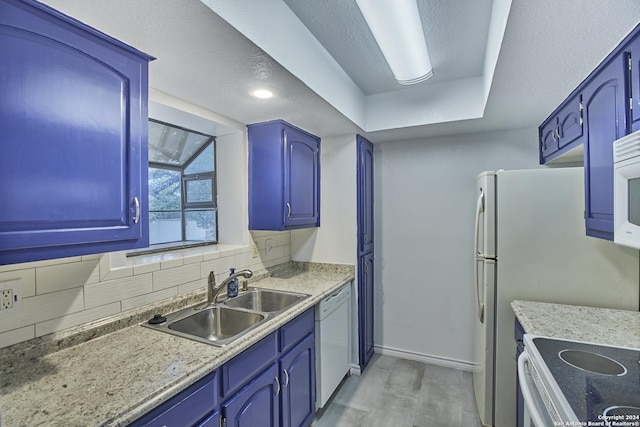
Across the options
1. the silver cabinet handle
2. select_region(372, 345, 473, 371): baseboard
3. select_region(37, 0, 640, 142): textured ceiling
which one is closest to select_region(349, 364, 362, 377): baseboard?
select_region(372, 345, 473, 371): baseboard

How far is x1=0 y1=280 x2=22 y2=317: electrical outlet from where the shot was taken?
1.07 meters

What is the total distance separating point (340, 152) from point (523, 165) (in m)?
1.54

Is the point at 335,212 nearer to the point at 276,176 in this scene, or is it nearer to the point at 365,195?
the point at 365,195

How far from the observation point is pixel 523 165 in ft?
8.18

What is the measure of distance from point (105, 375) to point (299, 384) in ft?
3.59

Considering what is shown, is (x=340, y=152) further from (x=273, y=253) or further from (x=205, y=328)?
(x=205, y=328)

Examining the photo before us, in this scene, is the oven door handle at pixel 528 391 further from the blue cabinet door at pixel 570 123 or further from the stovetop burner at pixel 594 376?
the blue cabinet door at pixel 570 123

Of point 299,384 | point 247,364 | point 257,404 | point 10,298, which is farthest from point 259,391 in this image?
point 10,298

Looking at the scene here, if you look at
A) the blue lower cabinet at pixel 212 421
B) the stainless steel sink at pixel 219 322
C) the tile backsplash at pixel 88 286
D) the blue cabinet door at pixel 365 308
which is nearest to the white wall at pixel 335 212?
the blue cabinet door at pixel 365 308

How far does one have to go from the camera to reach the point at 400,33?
143 centimetres

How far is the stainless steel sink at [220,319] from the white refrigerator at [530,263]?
4.02ft

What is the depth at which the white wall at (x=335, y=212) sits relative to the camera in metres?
2.67

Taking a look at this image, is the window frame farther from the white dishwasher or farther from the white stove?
the white stove

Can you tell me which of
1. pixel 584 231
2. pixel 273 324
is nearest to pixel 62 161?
pixel 273 324
